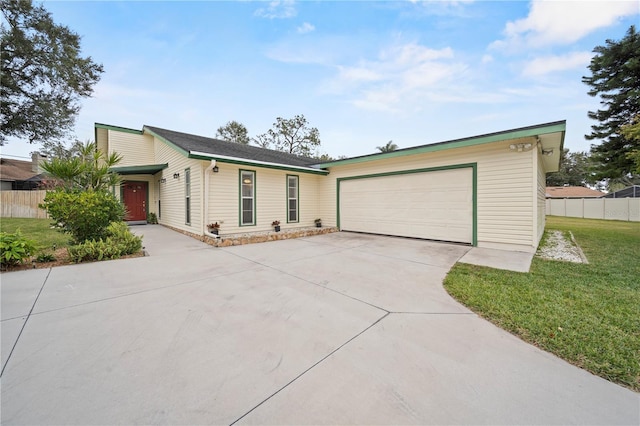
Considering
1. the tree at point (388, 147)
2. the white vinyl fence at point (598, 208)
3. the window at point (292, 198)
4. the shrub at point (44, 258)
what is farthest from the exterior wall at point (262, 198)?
the white vinyl fence at point (598, 208)

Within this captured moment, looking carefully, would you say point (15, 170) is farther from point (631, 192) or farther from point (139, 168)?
point (631, 192)

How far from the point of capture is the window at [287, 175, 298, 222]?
994 centimetres

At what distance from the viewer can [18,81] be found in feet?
39.9

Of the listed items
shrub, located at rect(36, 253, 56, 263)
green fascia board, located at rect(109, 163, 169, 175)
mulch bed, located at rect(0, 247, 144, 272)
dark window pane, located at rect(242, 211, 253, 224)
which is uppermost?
green fascia board, located at rect(109, 163, 169, 175)

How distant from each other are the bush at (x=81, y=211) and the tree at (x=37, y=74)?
12227 mm

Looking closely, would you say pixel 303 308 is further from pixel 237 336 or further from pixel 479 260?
pixel 479 260

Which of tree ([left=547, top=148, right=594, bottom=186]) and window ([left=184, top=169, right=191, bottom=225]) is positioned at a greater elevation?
tree ([left=547, top=148, right=594, bottom=186])

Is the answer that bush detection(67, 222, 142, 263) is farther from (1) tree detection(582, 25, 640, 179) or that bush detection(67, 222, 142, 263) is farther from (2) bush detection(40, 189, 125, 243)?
(1) tree detection(582, 25, 640, 179)

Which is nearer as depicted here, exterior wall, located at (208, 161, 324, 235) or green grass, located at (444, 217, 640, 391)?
green grass, located at (444, 217, 640, 391)

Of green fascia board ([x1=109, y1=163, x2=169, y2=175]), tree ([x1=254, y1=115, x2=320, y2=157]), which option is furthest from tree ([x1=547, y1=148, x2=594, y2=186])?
green fascia board ([x1=109, y1=163, x2=169, y2=175])

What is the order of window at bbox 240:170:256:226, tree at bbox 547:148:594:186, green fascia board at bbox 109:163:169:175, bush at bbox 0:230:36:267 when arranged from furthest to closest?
tree at bbox 547:148:594:186
green fascia board at bbox 109:163:169:175
window at bbox 240:170:256:226
bush at bbox 0:230:36:267

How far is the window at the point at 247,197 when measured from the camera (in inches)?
336

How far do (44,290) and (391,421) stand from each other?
15.8 ft

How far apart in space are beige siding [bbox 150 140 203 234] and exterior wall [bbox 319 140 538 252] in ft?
25.2
